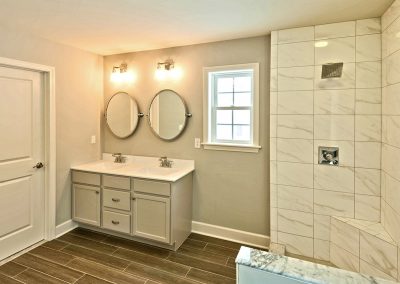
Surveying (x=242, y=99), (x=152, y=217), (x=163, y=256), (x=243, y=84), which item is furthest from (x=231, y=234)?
(x=243, y=84)

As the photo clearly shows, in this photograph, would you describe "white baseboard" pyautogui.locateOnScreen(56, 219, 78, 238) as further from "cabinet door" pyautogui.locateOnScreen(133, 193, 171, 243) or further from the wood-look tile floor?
"cabinet door" pyautogui.locateOnScreen(133, 193, 171, 243)

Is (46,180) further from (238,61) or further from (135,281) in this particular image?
(238,61)

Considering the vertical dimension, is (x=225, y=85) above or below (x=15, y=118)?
Answer: above

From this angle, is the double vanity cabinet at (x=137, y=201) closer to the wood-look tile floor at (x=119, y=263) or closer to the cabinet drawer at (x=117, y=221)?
the cabinet drawer at (x=117, y=221)

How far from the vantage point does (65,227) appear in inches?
118

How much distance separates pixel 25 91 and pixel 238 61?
239cm

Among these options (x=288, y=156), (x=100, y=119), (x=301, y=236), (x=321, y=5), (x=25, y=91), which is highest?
(x=321, y=5)

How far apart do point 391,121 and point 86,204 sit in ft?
11.0

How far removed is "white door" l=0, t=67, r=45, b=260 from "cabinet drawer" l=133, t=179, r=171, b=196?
3.81ft

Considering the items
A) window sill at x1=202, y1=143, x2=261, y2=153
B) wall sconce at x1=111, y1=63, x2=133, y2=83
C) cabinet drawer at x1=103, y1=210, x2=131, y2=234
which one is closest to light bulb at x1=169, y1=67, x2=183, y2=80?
wall sconce at x1=111, y1=63, x2=133, y2=83

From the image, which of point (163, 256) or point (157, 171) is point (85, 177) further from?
point (163, 256)

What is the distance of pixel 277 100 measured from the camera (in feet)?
8.20

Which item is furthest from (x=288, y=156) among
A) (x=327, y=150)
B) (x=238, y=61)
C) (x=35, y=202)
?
(x=35, y=202)

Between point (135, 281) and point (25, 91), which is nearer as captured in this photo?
point (135, 281)
